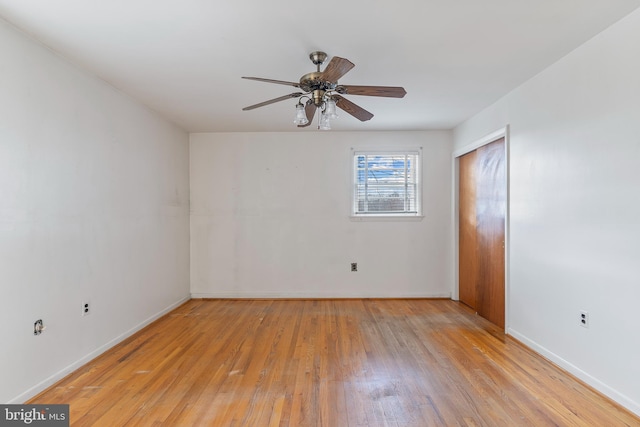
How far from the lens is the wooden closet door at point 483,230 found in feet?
11.2

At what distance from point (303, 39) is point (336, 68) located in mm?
456

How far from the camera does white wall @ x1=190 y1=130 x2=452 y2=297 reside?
4.66 m

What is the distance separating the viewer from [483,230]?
3.79m

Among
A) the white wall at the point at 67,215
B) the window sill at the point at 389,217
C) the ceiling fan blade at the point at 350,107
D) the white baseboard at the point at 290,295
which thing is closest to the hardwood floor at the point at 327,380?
the white wall at the point at 67,215

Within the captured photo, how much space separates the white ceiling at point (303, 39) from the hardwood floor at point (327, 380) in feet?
7.77

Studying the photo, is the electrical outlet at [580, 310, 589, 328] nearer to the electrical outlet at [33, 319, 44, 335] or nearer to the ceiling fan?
the ceiling fan

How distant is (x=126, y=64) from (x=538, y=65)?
10.8 ft

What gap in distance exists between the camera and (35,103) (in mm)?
2193

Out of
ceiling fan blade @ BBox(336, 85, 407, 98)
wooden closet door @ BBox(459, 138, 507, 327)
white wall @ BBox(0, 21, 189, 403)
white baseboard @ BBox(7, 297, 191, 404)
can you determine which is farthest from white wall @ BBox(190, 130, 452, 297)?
ceiling fan blade @ BBox(336, 85, 407, 98)

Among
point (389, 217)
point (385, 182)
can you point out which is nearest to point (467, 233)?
point (389, 217)

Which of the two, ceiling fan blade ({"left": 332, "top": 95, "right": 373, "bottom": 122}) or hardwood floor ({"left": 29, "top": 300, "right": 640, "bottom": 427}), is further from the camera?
ceiling fan blade ({"left": 332, "top": 95, "right": 373, "bottom": 122})

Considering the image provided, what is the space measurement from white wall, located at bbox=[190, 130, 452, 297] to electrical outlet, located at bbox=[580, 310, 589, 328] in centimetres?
232

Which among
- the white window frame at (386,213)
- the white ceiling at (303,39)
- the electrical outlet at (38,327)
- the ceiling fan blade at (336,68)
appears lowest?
the electrical outlet at (38,327)

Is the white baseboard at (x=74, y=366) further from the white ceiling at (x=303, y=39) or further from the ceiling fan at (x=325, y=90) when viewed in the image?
the ceiling fan at (x=325, y=90)
